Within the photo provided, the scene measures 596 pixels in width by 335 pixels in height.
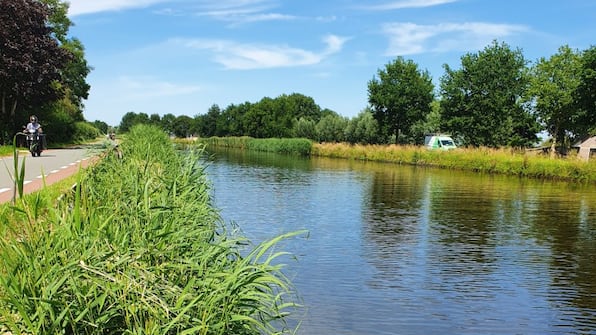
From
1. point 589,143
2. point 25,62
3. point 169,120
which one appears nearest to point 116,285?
point 25,62

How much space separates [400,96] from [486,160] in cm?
2251

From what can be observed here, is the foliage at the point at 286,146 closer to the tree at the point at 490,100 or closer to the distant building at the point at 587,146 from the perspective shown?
the tree at the point at 490,100

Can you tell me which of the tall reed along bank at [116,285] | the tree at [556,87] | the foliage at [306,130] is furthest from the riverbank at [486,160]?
the foliage at [306,130]

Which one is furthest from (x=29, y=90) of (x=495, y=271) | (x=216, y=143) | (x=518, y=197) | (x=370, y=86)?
(x=216, y=143)

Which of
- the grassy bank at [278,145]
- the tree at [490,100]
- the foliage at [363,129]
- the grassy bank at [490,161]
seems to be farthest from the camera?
the grassy bank at [278,145]

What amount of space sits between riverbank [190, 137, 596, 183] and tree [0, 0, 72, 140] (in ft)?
35.0

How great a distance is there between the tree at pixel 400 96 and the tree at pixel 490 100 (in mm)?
4921

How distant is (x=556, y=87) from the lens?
55.5 meters

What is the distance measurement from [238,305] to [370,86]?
6003cm

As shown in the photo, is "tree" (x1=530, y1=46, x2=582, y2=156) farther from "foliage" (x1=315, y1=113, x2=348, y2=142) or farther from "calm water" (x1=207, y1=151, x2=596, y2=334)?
"calm water" (x1=207, y1=151, x2=596, y2=334)

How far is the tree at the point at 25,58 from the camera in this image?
30.6m

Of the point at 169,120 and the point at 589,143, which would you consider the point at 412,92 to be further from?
the point at 169,120

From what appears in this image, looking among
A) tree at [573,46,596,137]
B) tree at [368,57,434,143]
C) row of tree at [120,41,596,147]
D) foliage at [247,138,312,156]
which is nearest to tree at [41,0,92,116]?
row of tree at [120,41,596,147]

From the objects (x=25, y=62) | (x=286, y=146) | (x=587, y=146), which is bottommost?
(x=286, y=146)
